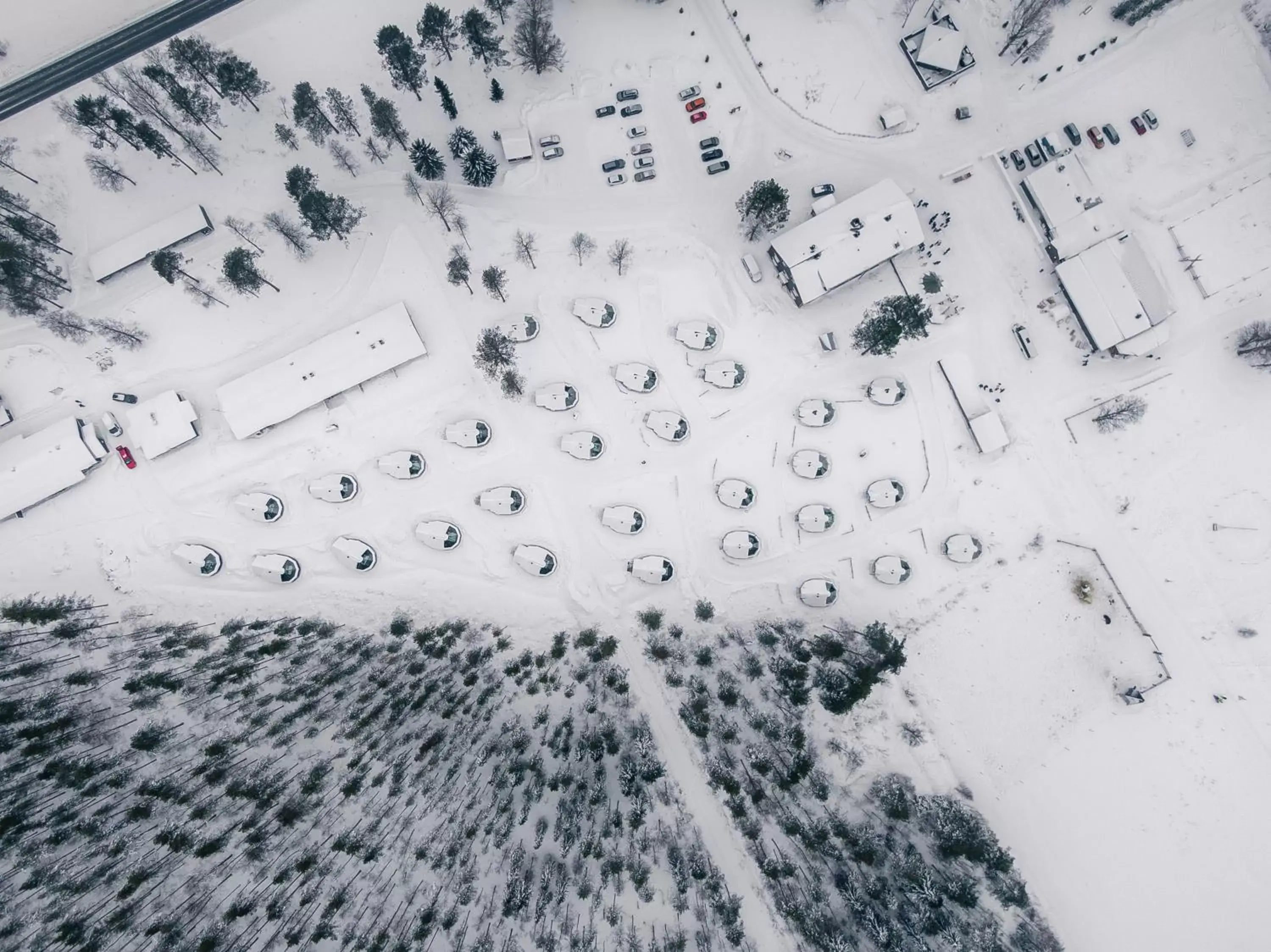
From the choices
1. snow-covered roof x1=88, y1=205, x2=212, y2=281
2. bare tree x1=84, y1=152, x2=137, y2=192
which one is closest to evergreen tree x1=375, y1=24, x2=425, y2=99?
snow-covered roof x1=88, y1=205, x2=212, y2=281

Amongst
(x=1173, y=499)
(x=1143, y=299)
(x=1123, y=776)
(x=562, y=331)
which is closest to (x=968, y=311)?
(x=1143, y=299)

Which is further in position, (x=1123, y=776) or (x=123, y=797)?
(x=1123, y=776)

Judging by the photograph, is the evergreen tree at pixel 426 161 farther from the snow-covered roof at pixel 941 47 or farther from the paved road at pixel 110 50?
the snow-covered roof at pixel 941 47

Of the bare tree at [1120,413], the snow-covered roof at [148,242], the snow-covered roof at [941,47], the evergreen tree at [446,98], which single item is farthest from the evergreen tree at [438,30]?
the bare tree at [1120,413]

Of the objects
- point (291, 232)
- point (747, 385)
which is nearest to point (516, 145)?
point (291, 232)

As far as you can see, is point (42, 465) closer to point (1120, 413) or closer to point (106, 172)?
point (106, 172)

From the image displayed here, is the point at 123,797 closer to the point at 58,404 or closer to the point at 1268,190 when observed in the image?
the point at 58,404
